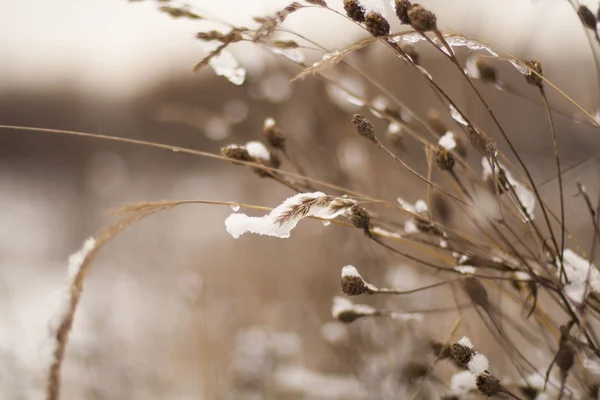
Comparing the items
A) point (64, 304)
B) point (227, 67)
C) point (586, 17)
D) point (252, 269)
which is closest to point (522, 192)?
point (586, 17)

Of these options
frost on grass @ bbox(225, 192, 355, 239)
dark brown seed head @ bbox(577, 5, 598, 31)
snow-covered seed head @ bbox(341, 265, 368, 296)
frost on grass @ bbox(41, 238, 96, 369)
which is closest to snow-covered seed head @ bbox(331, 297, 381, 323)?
snow-covered seed head @ bbox(341, 265, 368, 296)

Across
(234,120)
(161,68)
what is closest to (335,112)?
(234,120)

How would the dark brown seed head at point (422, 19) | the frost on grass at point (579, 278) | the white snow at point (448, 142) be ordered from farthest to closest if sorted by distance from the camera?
the white snow at point (448, 142) < the frost on grass at point (579, 278) < the dark brown seed head at point (422, 19)

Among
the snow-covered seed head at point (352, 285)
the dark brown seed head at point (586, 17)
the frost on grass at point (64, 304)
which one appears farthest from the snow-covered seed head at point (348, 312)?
the dark brown seed head at point (586, 17)

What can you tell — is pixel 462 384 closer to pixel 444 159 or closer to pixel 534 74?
pixel 444 159

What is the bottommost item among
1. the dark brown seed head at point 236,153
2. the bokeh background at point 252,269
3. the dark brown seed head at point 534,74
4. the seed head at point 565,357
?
the bokeh background at point 252,269

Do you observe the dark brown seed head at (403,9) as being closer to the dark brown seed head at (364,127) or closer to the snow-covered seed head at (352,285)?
the dark brown seed head at (364,127)
